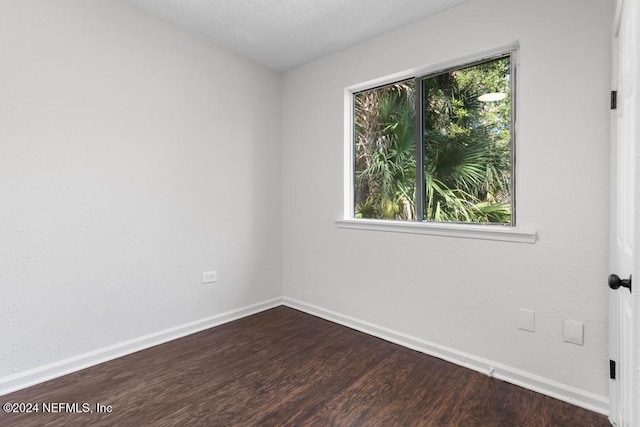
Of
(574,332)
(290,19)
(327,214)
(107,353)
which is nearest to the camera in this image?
(574,332)

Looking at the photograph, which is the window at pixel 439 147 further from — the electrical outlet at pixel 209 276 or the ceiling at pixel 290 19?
the electrical outlet at pixel 209 276

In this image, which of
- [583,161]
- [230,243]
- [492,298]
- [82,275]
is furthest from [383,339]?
[82,275]

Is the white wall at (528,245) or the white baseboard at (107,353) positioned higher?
the white wall at (528,245)

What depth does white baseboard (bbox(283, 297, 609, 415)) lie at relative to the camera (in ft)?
5.72

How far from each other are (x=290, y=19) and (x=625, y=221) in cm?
237

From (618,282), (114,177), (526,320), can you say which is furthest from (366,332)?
(114,177)

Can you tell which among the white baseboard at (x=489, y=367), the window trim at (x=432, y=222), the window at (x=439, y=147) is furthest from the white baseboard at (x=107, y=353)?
the window at (x=439, y=147)

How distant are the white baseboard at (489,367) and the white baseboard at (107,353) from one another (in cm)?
101

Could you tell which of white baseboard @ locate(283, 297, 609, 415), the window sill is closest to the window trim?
the window sill

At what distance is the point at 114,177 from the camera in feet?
7.36

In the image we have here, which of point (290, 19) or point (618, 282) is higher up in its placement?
point (290, 19)

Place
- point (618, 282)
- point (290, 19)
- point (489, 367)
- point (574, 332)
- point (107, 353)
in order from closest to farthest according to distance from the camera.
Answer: point (618, 282) < point (574, 332) < point (489, 367) < point (107, 353) < point (290, 19)

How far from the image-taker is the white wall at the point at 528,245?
1734 millimetres

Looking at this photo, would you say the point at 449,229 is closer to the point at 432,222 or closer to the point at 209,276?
the point at 432,222
